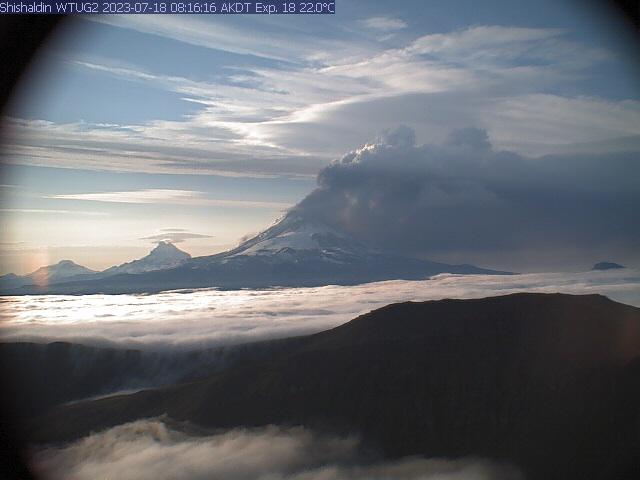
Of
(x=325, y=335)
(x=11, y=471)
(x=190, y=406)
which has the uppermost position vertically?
(x=325, y=335)

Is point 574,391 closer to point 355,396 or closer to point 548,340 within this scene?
point 548,340

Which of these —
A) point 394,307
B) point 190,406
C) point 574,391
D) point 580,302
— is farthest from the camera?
point 394,307

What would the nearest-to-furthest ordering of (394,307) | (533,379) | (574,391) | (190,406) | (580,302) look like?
(574,391) < (533,379) < (580,302) < (190,406) < (394,307)

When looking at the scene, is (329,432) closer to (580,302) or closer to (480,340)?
(480,340)

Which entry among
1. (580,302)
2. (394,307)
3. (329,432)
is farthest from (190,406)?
(580,302)

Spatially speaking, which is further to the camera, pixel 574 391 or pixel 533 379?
pixel 533 379

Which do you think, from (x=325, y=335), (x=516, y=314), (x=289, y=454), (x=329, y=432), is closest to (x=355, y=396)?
(x=329, y=432)

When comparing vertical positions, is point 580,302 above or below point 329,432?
above
